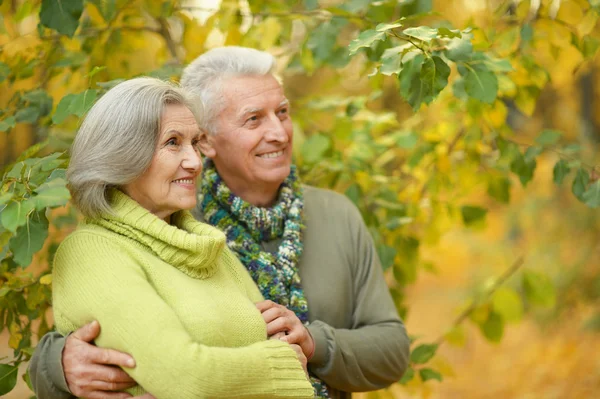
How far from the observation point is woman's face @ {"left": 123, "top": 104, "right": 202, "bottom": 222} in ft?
5.97

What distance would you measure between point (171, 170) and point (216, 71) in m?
0.70

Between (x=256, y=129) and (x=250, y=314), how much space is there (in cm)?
73

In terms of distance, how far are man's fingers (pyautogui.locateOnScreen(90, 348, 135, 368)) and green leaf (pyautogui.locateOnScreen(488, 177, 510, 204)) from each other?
6.82 ft

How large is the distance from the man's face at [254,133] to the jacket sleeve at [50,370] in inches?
31.4

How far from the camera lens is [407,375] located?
9.96 ft

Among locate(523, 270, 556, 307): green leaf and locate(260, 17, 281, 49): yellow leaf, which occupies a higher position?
locate(260, 17, 281, 49): yellow leaf

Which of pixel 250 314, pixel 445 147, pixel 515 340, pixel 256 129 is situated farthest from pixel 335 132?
pixel 515 340

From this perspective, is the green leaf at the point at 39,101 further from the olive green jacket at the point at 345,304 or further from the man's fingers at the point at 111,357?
the man's fingers at the point at 111,357

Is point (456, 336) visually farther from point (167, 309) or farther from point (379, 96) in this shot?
point (167, 309)

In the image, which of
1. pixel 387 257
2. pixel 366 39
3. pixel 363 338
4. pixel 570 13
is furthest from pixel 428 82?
pixel 570 13

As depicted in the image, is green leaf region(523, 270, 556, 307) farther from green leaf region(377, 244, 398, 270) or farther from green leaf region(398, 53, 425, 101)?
green leaf region(398, 53, 425, 101)

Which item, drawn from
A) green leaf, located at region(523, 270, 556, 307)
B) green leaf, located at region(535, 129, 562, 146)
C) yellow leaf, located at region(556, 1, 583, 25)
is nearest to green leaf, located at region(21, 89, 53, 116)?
green leaf, located at region(535, 129, 562, 146)

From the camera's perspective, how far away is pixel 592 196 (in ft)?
8.32

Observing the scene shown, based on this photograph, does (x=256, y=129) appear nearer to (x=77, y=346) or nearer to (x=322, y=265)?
(x=322, y=265)
